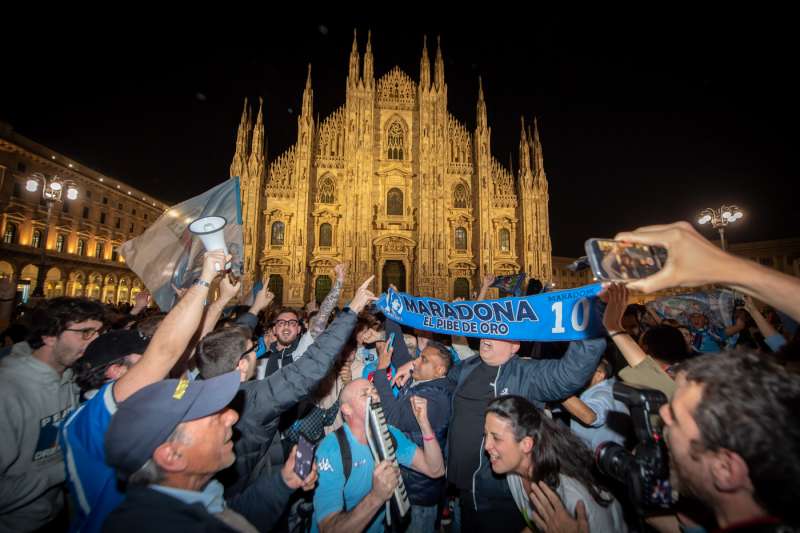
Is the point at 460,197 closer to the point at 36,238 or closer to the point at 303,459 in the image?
the point at 303,459

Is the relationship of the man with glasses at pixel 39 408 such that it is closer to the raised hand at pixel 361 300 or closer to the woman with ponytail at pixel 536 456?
the raised hand at pixel 361 300

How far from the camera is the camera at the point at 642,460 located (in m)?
1.32

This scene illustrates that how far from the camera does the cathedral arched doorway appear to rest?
Answer: 82.2 feet

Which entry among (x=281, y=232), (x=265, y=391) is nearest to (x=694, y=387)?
(x=265, y=391)

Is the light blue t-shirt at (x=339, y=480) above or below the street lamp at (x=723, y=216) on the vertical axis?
below

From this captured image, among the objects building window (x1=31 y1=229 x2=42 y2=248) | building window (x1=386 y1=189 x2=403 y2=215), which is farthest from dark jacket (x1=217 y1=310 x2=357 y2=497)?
building window (x1=31 y1=229 x2=42 y2=248)

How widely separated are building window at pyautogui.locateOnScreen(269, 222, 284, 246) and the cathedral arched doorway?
7867 millimetres

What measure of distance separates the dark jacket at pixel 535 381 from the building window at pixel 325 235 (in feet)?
75.3

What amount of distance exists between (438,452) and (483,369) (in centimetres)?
80

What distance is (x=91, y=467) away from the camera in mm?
1572

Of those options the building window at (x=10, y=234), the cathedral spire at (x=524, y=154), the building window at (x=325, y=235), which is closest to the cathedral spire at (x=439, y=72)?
the cathedral spire at (x=524, y=154)

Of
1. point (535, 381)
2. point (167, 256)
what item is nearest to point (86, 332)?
point (167, 256)

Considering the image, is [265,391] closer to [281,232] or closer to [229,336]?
[229,336]

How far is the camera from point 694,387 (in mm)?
1304
